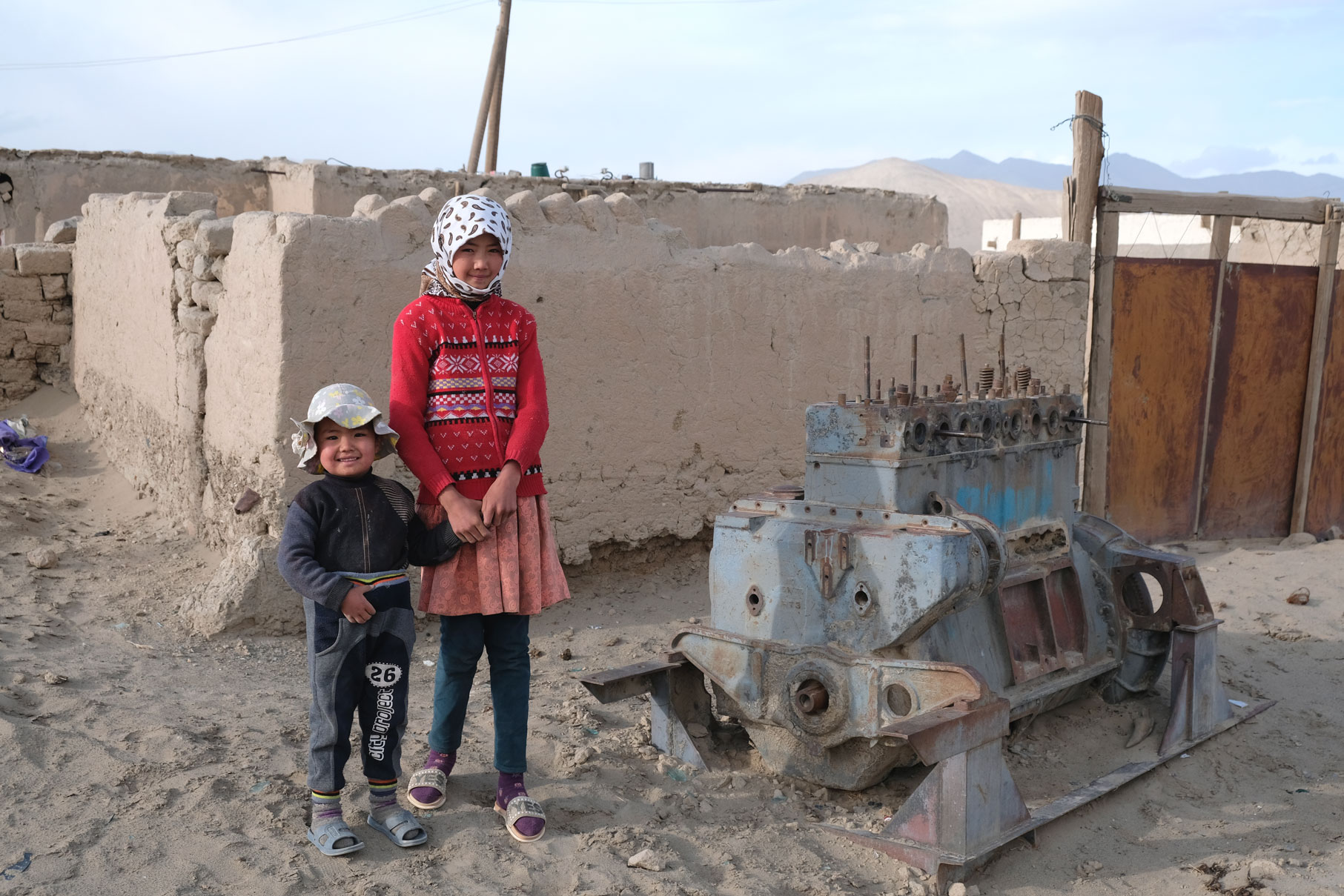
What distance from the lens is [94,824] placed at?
9.21ft

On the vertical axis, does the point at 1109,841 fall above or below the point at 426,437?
below

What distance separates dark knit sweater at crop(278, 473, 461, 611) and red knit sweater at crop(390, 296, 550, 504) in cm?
10

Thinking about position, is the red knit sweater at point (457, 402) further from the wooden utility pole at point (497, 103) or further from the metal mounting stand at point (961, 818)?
the wooden utility pole at point (497, 103)

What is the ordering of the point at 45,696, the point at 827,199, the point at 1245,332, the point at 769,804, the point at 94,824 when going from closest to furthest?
the point at 94,824 < the point at 769,804 < the point at 45,696 < the point at 1245,332 < the point at 827,199

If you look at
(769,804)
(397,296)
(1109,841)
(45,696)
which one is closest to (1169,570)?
(1109,841)

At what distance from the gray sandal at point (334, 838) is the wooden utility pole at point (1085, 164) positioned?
5.34 meters

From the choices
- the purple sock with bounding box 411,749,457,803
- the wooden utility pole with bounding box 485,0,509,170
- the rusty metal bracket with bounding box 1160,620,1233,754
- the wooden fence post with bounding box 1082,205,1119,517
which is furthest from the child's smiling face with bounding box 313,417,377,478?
the wooden utility pole with bounding box 485,0,509,170

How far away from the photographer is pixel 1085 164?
6488 millimetres

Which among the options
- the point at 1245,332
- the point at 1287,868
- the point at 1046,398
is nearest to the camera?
the point at 1287,868

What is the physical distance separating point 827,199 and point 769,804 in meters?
7.06

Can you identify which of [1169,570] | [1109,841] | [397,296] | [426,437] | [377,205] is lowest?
[1109,841]

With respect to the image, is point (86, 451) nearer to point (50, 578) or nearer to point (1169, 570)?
point (50, 578)

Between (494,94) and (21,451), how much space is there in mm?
7524

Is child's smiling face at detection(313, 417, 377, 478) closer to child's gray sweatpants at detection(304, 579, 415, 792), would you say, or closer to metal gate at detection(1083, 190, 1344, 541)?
child's gray sweatpants at detection(304, 579, 415, 792)
